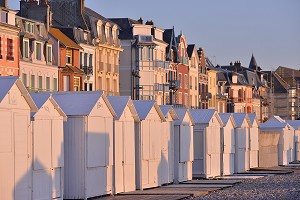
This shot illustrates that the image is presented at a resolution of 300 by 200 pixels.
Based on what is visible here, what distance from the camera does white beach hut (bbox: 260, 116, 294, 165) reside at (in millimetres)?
76562

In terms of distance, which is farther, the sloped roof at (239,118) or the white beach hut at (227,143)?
the sloped roof at (239,118)

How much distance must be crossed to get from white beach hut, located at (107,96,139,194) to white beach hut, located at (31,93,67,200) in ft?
16.6

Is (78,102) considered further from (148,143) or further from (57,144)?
(148,143)

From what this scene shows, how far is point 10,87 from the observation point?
29.7 m

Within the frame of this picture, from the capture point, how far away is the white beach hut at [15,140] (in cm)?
2906

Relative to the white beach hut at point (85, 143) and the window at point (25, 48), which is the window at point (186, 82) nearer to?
the window at point (25, 48)

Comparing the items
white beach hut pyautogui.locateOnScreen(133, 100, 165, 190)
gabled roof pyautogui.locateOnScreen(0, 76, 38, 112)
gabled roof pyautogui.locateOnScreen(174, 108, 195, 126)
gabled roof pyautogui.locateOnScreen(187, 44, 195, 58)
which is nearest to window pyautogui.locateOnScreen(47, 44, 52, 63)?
gabled roof pyautogui.locateOnScreen(174, 108, 195, 126)

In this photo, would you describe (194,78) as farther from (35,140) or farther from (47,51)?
(35,140)

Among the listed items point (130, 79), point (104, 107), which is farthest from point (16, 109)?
point (130, 79)

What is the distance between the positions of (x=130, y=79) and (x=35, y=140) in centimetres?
6769

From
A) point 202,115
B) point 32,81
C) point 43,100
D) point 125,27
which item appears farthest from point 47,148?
point 125,27

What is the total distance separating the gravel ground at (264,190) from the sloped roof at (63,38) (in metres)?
27.8

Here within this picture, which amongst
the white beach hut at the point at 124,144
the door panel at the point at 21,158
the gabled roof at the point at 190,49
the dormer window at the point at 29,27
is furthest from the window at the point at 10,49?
the gabled roof at the point at 190,49

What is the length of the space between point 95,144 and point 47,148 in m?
3.84
